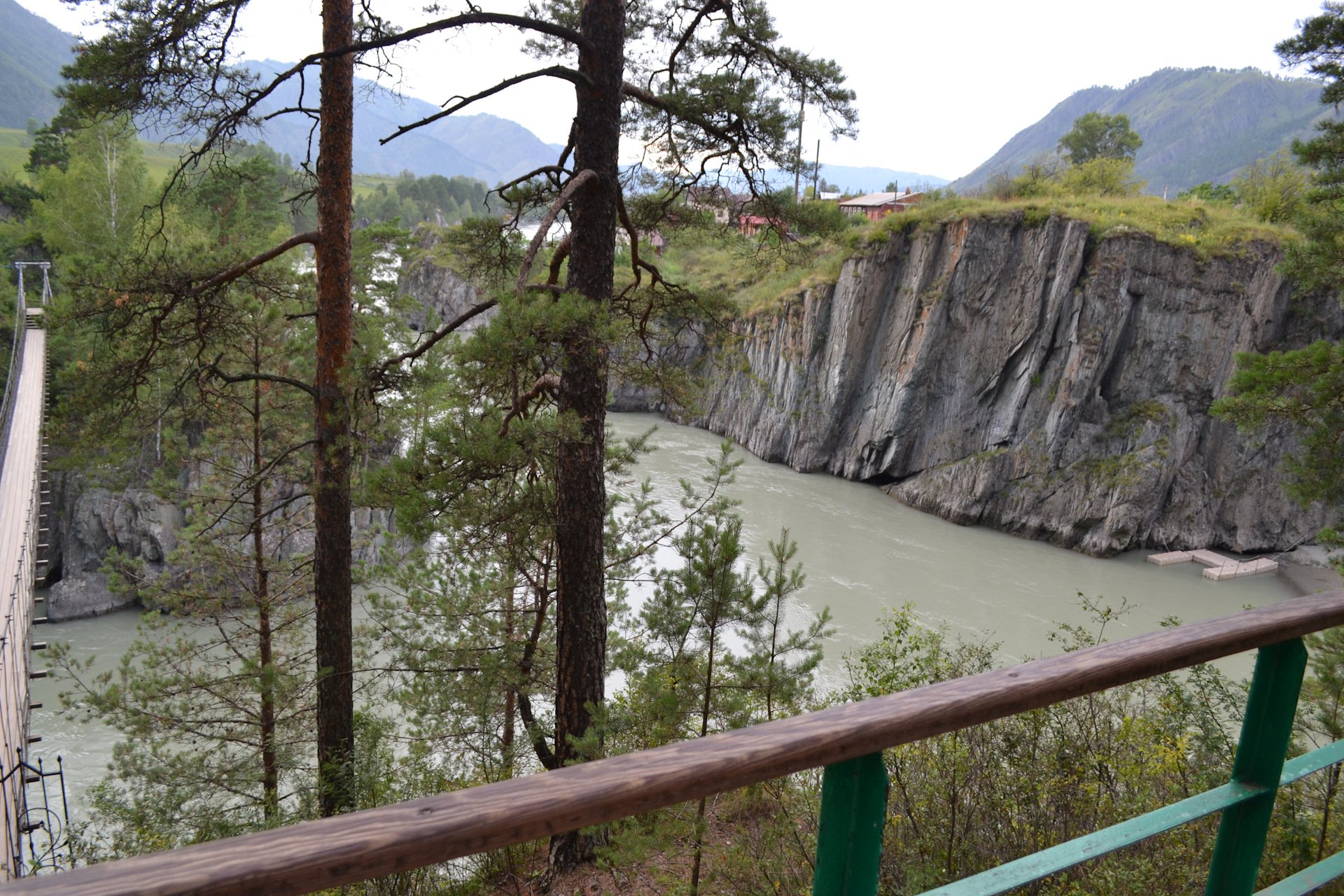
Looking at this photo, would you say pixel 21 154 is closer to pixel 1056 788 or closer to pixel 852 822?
pixel 1056 788

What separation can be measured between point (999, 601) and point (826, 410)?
8.47 meters

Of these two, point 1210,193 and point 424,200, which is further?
point 424,200

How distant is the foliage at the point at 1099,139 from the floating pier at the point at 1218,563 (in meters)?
24.8

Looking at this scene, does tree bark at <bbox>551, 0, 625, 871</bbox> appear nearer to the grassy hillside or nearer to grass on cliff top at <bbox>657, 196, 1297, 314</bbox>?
grass on cliff top at <bbox>657, 196, 1297, 314</bbox>

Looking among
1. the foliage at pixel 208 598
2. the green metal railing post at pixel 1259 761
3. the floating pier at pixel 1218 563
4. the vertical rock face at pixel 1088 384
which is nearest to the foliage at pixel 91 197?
the foliage at pixel 208 598

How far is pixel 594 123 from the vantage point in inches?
176

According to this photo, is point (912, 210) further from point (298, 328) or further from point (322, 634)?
point (322, 634)

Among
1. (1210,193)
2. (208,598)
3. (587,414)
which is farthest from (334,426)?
(1210,193)

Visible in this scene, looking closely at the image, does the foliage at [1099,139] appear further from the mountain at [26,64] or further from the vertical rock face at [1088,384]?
the mountain at [26,64]

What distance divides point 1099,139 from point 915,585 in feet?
106

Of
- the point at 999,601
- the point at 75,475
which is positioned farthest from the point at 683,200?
the point at 75,475

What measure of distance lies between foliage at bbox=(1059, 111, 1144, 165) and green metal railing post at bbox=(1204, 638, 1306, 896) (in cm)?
4107

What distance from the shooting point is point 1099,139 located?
3816 centimetres

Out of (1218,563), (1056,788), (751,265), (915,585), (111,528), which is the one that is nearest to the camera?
(1056,788)
